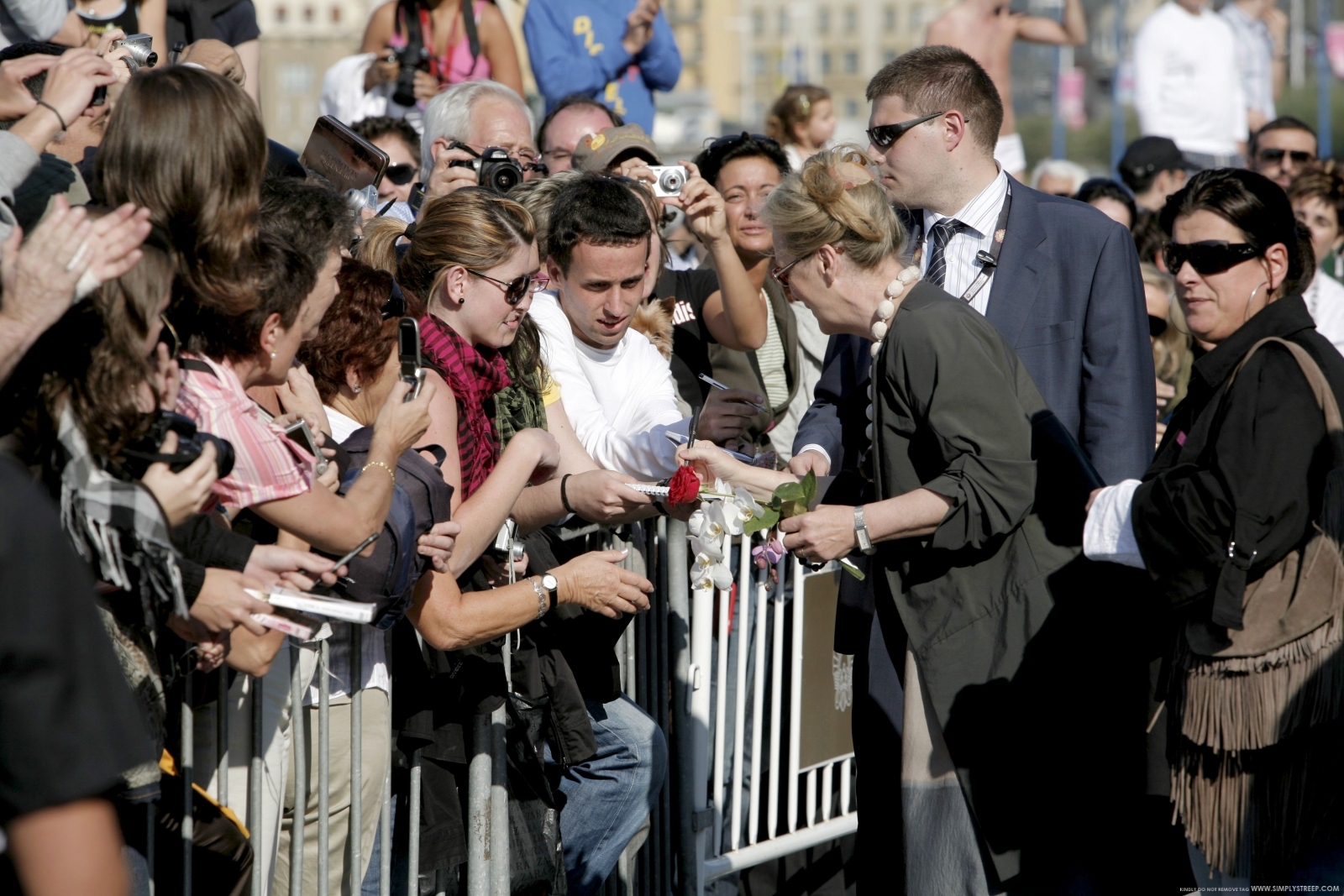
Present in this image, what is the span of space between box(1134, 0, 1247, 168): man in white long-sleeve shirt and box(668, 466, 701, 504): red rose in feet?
23.4

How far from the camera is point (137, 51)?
11.1 ft

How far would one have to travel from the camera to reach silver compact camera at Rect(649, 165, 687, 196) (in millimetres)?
4711

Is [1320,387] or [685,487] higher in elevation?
[1320,387]

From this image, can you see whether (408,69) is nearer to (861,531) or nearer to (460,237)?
(460,237)

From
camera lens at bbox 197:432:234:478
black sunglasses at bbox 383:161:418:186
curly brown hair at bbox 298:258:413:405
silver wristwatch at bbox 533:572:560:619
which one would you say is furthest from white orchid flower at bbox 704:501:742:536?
black sunglasses at bbox 383:161:418:186

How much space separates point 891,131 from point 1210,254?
0.98 metres

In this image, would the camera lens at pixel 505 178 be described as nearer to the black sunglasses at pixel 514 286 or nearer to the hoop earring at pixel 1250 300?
the black sunglasses at pixel 514 286

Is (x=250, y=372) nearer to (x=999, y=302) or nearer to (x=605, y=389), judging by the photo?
(x=605, y=389)

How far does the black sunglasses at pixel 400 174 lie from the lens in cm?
527

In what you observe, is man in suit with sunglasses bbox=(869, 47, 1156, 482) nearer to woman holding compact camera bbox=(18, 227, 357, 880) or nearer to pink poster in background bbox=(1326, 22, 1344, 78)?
woman holding compact camera bbox=(18, 227, 357, 880)

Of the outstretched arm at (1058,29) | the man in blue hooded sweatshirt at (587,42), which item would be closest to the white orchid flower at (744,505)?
the man in blue hooded sweatshirt at (587,42)

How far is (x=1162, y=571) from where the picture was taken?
3.18 metres

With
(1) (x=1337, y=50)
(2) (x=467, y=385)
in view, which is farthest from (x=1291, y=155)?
(1) (x=1337, y=50)

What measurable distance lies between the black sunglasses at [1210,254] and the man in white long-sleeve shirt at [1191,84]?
6.14 meters
